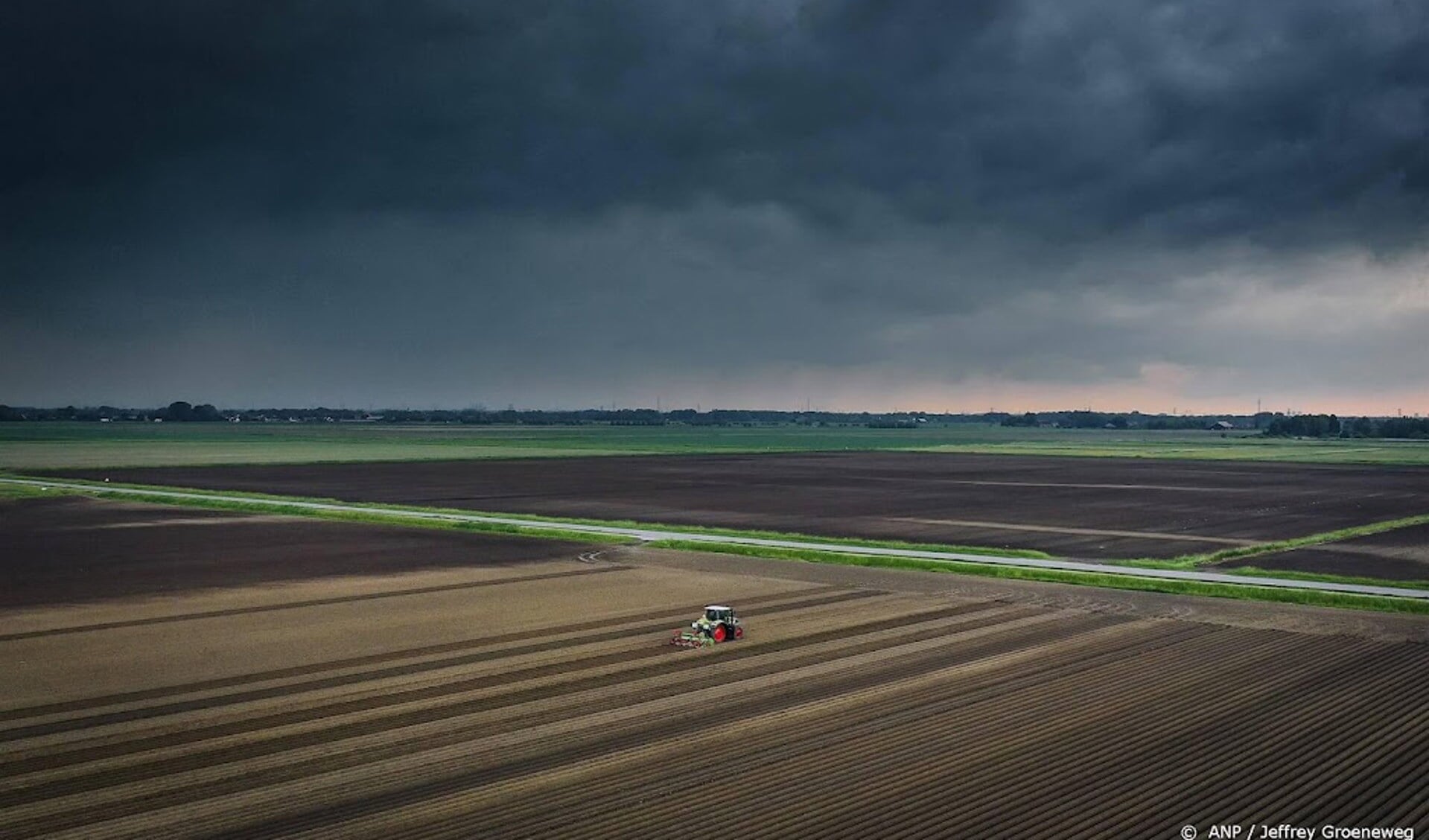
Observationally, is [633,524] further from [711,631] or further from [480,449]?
[480,449]

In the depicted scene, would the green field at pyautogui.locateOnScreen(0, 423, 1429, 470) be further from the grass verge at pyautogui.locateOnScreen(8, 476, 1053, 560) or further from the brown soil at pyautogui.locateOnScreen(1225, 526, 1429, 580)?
the brown soil at pyautogui.locateOnScreen(1225, 526, 1429, 580)

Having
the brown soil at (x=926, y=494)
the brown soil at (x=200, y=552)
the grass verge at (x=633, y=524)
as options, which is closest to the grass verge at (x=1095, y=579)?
the grass verge at (x=633, y=524)

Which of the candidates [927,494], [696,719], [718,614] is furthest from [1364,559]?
[927,494]

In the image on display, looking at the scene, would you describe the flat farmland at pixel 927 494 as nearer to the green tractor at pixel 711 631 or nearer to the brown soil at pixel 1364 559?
the brown soil at pixel 1364 559

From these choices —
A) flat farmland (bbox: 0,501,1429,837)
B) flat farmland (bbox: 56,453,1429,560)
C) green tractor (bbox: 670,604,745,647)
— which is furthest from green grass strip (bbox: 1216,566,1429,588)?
green tractor (bbox: 670,604,745,647)

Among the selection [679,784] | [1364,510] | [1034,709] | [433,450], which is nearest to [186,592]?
[679,784]
